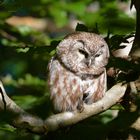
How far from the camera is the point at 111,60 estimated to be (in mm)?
1388

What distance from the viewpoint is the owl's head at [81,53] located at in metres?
2.37

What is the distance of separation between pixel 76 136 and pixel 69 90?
1273mm

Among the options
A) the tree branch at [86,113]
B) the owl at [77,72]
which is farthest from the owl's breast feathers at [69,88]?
the tree branch at [86,113]

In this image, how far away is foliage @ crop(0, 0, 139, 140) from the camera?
1347 millimetres

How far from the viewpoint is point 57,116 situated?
1544mm

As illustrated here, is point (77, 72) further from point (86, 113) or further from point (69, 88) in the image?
point (86, 113)

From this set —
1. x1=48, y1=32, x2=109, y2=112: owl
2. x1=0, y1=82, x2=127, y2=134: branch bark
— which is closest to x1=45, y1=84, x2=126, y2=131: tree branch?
x1=0, y1=82, x2=127, y2=134: branch bark

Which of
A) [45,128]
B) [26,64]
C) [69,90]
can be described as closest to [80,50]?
[69,90]

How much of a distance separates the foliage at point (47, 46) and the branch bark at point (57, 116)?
31mm

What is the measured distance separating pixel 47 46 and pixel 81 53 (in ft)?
2.56

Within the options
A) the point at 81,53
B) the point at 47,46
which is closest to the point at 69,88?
the point at 81,53

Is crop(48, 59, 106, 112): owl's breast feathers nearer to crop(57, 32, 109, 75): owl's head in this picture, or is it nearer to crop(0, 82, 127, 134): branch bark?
crop(57, 32, 109, 75): owl's head

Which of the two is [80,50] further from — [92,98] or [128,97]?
[128,97]

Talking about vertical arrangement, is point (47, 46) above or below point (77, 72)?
above
